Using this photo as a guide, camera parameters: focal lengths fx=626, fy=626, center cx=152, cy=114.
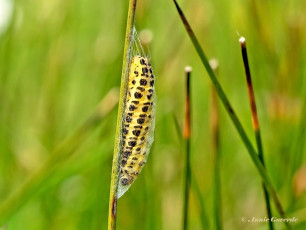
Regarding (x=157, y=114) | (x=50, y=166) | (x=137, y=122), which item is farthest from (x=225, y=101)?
(x=157, y=114)

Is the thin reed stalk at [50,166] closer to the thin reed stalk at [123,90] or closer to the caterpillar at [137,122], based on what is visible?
the caterpillar at [137,122]

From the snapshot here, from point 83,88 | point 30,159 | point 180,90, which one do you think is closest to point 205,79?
point 180,90

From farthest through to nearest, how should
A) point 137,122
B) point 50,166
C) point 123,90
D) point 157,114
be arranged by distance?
point 157,114, point 50,166, point 137,122, point 123,90

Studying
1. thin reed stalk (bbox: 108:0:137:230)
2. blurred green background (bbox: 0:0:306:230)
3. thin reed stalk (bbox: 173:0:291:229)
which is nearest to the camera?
thin reed stalk (bbox: 108:0:137:230)

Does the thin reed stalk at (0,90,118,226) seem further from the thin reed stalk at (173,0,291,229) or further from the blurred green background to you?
the thin reed stalk at (173,0,291,229)

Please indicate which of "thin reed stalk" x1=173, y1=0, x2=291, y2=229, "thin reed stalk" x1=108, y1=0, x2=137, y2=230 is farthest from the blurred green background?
"thin reed stalk" x1=108, y1=0, x2=137, y2=230

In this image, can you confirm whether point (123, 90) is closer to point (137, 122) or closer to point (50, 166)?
point (137, 122)

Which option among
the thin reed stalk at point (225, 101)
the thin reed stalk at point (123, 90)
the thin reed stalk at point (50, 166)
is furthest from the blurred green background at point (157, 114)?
the thin reed stalk at point (123, 90)
